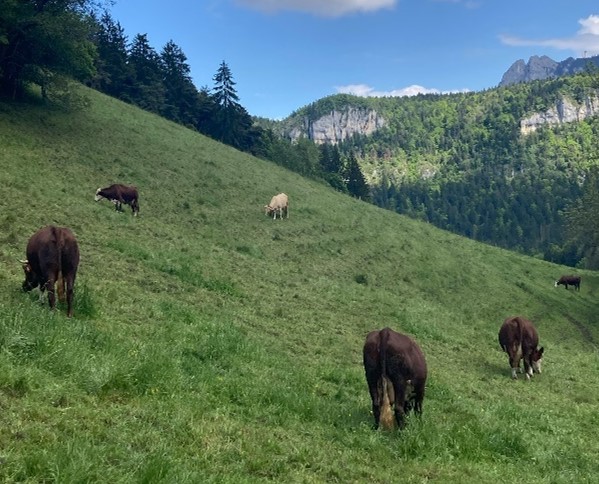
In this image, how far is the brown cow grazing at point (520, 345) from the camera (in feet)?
64.4

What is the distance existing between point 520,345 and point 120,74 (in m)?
76.8

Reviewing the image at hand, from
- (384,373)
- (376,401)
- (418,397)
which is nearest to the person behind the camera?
(384,373)

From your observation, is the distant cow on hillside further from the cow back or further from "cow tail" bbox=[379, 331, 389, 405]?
"cow tail" bbox=[379, 331, 389, 405]

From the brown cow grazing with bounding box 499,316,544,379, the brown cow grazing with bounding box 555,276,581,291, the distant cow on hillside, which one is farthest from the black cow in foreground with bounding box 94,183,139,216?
the brown cow grazing with bounding box 555,276,581,291

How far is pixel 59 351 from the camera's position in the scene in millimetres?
8820

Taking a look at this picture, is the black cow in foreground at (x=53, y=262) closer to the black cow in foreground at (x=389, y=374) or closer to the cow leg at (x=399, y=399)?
the black cow in foreground at (x=389, y=374)

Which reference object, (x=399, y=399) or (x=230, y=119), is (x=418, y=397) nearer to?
(x=399, y=399)

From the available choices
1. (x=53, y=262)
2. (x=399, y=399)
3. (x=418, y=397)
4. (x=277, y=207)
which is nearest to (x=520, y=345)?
(x=418, y=397)

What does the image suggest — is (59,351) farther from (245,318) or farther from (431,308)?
(431,308)

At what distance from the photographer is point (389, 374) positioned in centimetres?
1020

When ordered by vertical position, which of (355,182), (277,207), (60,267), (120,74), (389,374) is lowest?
(389,374)

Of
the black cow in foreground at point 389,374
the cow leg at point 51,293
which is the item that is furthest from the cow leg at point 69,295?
the black cow in foreground at point 389,374

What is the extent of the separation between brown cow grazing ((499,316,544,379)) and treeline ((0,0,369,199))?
120 ft

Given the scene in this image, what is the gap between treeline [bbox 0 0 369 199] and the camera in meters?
38.9
